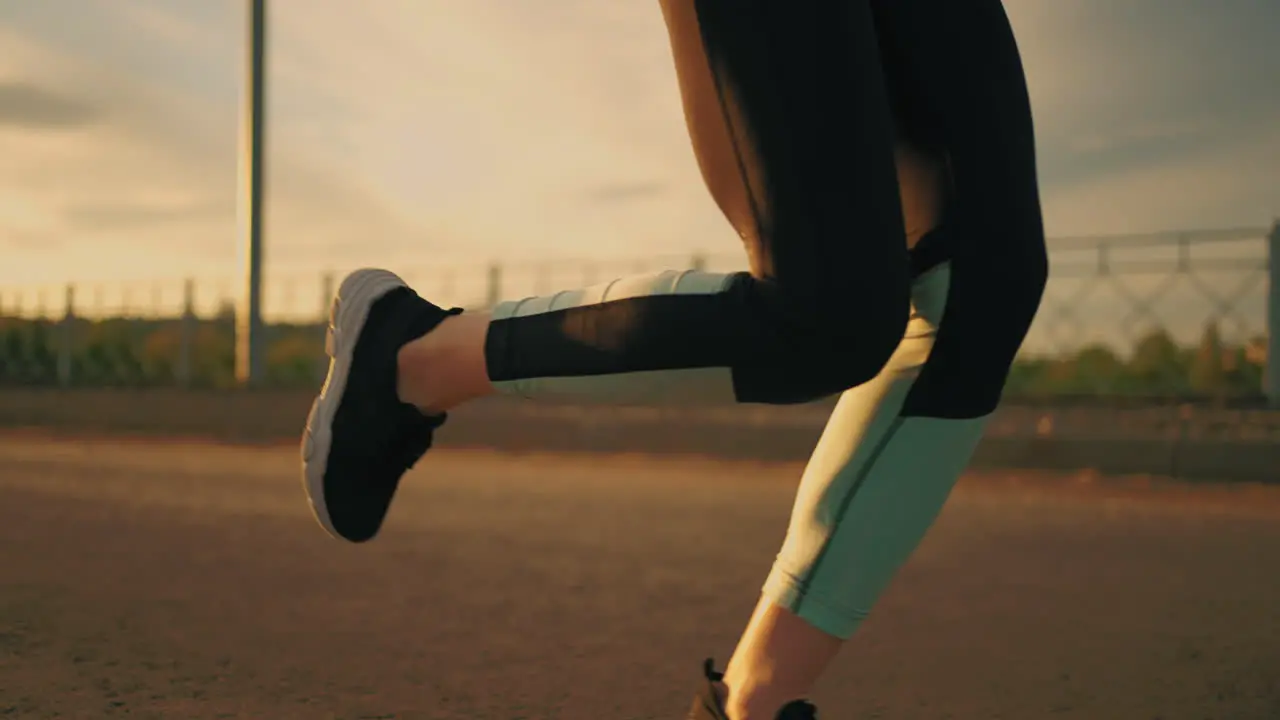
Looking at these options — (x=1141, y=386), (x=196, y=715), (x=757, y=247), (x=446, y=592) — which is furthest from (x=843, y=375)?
(x=1141, y=386)

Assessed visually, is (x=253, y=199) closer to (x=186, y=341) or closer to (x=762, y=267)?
(x=186, y=341)

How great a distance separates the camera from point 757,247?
3.97 ft

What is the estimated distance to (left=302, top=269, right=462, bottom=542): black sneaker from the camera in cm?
137

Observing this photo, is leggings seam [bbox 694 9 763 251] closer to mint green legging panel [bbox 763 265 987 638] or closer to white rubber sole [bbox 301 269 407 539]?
mint green legging panel [bbox 763 265 987 638]

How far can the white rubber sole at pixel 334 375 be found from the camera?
4.56 feet

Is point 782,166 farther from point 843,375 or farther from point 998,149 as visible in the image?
point 998,149

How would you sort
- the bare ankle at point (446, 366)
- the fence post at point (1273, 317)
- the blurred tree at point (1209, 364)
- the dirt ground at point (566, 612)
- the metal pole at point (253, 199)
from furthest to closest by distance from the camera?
the metal pole at point (253, 199) < the blurred tree at point (1209, 364) < the fence post at point (1273, 317) < the dirt ground at point (566, 612) < the bare ankle at point (446, 366)

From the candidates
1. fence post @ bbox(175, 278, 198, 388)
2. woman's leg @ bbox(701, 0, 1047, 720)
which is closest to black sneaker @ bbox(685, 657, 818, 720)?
woman's leg @ bbox(701, 0, 1047, 720)

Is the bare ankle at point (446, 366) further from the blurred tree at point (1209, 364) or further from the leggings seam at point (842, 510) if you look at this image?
the blurred tree at point (1209, 364)

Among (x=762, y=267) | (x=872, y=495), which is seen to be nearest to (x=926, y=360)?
(x=872, y=495)

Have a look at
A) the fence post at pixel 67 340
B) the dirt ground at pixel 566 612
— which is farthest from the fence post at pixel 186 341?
the dirt ground at pixel 566 612

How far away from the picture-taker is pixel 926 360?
4.56 feet

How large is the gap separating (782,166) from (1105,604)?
6.56 ft

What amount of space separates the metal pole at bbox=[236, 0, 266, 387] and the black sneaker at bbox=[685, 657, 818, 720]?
11235 mm
